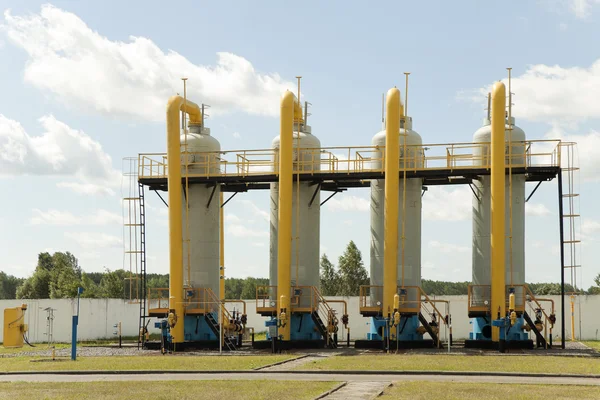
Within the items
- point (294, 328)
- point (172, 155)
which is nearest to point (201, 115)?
point (172, 155)

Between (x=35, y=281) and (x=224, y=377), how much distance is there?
87195 millimetres

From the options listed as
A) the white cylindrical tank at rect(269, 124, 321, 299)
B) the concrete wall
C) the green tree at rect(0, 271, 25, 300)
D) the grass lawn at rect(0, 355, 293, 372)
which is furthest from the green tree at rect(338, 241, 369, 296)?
the green tree at rect(0, 271, 25, 300)

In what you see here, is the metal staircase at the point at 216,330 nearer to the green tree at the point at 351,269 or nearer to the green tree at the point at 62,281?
the green tree at the point at 62,281

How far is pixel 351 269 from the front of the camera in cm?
8706

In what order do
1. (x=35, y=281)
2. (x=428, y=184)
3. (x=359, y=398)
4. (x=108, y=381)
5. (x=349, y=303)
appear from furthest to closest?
(x=35, y=281)
(x=349, y=303)
(x=428, y=184)
(x=108, y=381)
(x=359, y=398)

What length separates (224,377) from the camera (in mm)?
25281

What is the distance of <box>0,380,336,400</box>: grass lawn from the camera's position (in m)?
20.6

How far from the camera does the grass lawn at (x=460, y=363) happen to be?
2692 cm

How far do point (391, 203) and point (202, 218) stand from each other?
9.13m

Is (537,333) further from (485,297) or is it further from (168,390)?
(168,390)

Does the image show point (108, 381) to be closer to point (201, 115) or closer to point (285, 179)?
point (285, 179)

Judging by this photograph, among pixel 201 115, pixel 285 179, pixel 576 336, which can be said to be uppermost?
pixel 201 115

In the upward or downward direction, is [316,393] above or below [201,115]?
below

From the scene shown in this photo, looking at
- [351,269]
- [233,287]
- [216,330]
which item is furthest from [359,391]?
[233,287]
